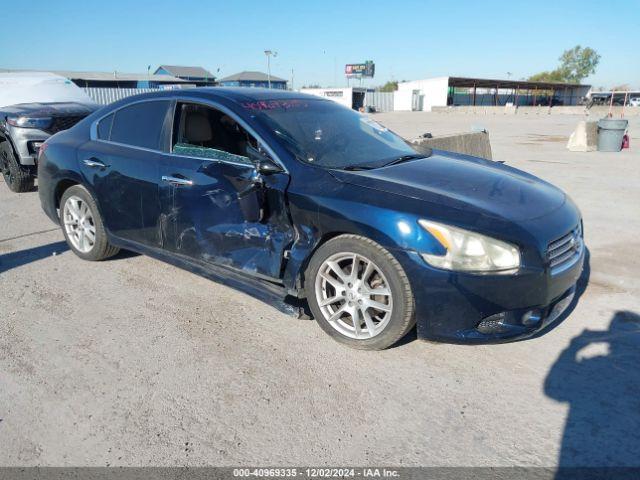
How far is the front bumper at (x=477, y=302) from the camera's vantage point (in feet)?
8.98

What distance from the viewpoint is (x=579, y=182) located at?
927 centimetres

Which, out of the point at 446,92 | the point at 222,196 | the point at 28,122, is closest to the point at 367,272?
the point at 222,196

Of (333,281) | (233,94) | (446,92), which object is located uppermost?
(446,92)

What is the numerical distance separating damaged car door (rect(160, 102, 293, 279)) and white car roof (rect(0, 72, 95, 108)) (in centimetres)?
649

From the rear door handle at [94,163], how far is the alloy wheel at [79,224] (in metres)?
0.40

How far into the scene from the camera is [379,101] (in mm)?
68500

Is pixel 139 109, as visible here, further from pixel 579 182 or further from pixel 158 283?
pixel 579 182

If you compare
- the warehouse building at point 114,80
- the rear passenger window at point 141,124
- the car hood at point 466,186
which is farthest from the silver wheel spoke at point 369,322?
the warehouse building at point 114,80

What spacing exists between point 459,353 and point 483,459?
96cm

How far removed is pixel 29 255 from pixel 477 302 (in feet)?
14.9

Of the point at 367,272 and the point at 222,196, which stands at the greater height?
the point at 222,196

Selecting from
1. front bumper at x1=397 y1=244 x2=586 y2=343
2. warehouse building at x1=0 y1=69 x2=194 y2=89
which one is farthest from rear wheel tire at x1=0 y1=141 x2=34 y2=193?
warehouse building at x1=0 y1=69 x2=194 y2=89

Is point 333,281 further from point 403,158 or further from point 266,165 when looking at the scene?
point 403,158

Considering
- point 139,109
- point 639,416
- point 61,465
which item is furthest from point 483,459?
point 139,109
